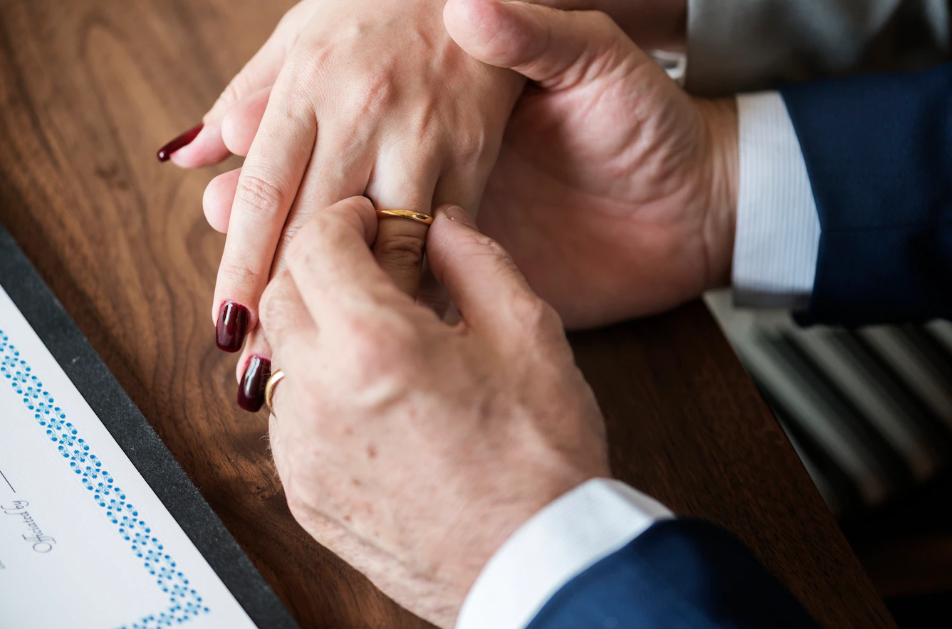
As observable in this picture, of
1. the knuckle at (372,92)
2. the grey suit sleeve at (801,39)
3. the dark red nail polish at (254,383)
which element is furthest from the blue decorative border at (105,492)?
the grey suit sleeve at (801,39)

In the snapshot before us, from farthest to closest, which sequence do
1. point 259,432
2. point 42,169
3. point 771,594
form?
point 42,169 < point 259,432 < point 771,594

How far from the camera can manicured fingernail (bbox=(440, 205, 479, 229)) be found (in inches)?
22.2

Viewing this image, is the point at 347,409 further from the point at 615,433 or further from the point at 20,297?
the point at 20,297

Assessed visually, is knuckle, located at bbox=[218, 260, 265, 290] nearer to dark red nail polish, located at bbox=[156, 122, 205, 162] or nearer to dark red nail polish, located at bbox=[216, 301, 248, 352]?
dark red nail polish, located at bbox=[216, 301, 248, 352]

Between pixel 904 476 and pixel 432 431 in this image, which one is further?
pixel 904 476

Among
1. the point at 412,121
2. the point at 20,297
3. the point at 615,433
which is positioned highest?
the point at 412,121

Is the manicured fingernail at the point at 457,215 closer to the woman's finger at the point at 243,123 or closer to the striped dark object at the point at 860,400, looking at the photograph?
the woman's finger at the point at 243,123

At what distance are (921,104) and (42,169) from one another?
856 millimetres

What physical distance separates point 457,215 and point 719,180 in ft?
1.03

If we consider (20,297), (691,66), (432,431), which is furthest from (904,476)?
(20,297)

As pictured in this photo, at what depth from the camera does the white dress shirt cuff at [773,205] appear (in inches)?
28.2

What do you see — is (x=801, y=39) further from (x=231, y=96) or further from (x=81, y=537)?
(x=81, y=537)

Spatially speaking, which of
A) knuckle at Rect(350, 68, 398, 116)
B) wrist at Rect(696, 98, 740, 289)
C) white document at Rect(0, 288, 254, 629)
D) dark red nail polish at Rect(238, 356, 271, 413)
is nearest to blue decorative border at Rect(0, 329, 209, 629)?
white document at Rect(0, 288, 254, 629)

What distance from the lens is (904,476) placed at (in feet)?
2.55
